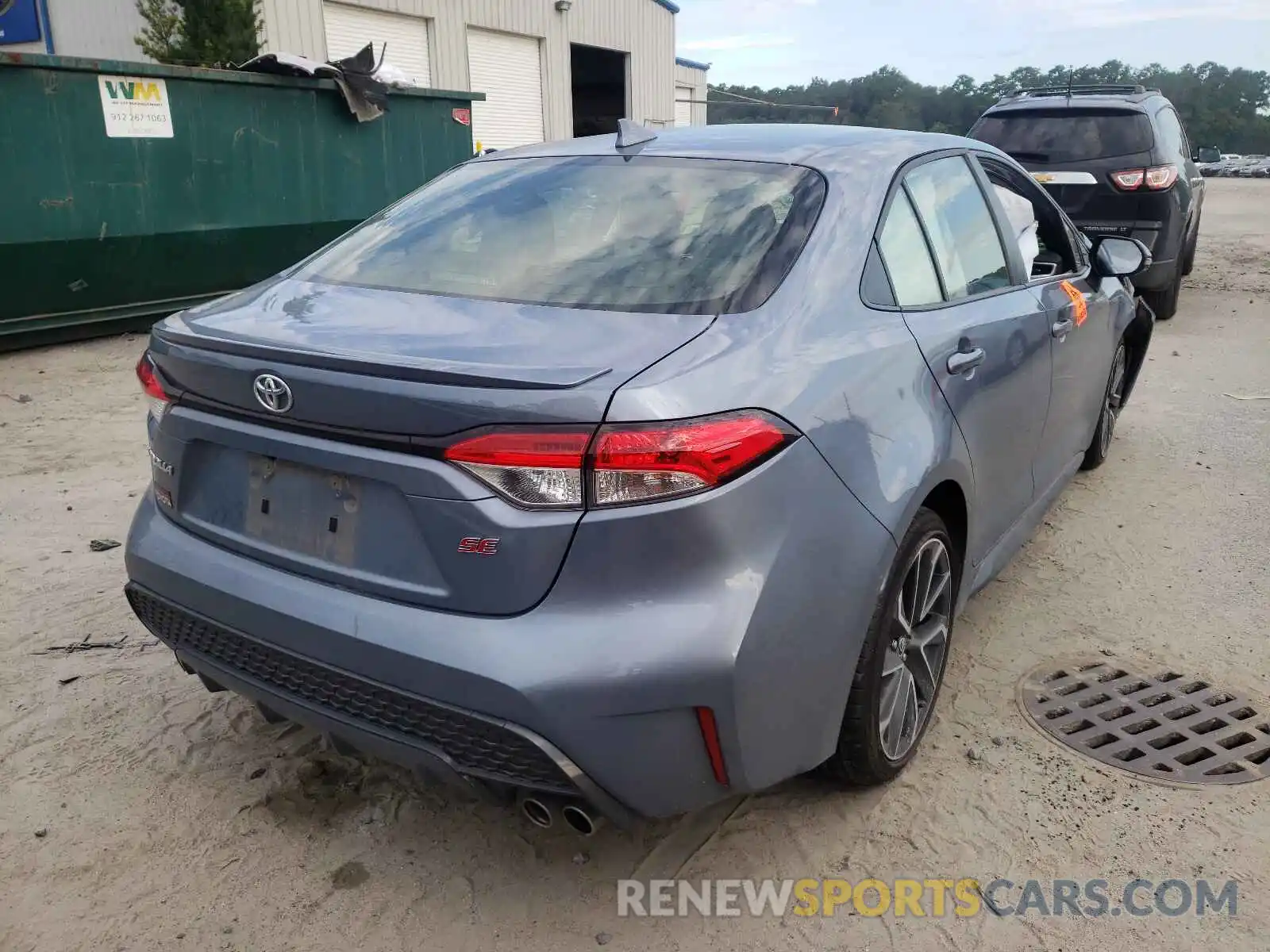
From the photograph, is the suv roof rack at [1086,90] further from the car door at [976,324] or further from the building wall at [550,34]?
the building wall at [550,34]

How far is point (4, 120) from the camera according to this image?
6965mm

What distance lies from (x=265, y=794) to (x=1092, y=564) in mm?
3160

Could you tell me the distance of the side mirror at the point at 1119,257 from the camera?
162 inches

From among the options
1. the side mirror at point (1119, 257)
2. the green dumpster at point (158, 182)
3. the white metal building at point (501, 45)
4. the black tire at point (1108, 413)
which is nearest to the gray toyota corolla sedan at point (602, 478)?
the side mirror at point (1119, 257)

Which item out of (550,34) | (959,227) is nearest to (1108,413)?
(959,227)

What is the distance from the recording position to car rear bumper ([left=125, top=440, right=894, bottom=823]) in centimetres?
186

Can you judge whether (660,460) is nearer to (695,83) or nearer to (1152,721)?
(1152,721)

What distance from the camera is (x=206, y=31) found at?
11.8m

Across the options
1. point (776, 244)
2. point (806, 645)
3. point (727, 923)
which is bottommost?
point (727, 923)

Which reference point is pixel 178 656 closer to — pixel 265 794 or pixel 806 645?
pixel 265 794

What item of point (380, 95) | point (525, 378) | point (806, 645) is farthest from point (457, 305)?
point (380, 95)

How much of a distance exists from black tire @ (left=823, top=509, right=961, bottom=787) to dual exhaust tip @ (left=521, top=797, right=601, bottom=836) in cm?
64

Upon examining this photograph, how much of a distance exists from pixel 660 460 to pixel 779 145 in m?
1.37

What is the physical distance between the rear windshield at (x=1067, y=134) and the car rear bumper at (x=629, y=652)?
741 centimetres
